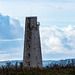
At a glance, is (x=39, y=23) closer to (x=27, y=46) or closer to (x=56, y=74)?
(x=27, y=46)

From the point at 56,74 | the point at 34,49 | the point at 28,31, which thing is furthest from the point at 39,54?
the point at 56,74

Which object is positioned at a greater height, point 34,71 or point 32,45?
A: point 32,45

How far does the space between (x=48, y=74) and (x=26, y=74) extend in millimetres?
2138

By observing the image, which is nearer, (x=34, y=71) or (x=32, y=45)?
(x=34, y=71)

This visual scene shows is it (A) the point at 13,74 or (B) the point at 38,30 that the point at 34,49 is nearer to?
(B) the point at 38,30

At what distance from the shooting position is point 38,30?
46.8 m

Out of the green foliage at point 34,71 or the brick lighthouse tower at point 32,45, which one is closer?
the green foliage at point 34,71

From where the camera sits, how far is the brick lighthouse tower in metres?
45.1

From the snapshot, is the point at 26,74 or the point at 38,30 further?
the point at 38,30

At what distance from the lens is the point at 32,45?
4519 centimetres

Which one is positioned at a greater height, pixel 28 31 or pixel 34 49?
pixel 28 31

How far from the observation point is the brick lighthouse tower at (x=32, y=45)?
45062mm

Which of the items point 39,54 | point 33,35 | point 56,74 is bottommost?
point 56,74

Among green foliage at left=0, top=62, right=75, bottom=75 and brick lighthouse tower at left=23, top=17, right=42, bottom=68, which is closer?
green foliage at left=0, top=62, right=75, bottom=75
